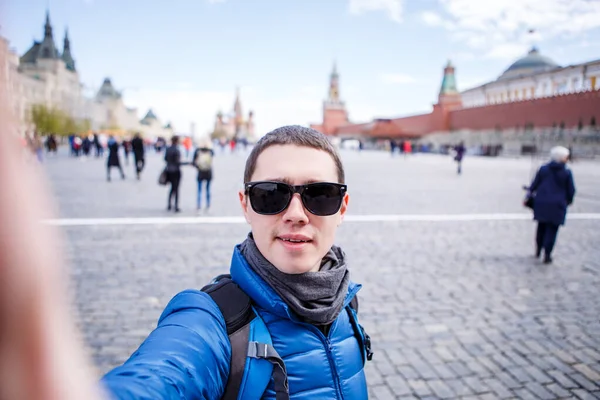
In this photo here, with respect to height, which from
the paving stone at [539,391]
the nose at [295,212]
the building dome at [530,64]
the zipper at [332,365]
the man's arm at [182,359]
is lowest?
the paving stone at [539,391]

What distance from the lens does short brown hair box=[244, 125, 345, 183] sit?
1.30 m

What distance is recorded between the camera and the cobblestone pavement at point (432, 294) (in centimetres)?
282

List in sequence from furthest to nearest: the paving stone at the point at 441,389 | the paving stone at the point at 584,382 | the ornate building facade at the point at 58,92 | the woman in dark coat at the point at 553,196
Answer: the woman in dark coat at the point at 553,196
the paving stone at the point at 584,382
the paving stone at the point at 441,389
the ornate building facade at the point at 58,92

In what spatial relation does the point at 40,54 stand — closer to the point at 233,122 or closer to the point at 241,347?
the point at 241,347

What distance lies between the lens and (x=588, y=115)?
33.2m

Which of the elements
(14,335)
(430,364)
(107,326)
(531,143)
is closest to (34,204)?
(14,335)

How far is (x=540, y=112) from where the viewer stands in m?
38.1

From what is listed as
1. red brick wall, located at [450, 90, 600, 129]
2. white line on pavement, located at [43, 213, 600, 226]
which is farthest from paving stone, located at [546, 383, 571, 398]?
red brick wall, located at [450, 90, 600, 129]

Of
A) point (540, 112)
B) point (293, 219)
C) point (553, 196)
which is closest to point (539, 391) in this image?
point (293, 219)

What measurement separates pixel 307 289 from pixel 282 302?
9 cm

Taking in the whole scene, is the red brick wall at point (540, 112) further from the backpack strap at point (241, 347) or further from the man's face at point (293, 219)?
the backpack strap at point (241, 347)

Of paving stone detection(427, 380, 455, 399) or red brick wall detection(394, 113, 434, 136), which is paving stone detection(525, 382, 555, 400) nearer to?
paving stone detection(427, 380, 455, 399)

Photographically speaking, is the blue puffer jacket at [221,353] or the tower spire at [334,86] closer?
the blue puffer jacket at [221,353]

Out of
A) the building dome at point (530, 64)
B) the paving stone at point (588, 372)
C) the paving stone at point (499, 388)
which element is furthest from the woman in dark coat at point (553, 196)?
the building dome at point (530, 64)
